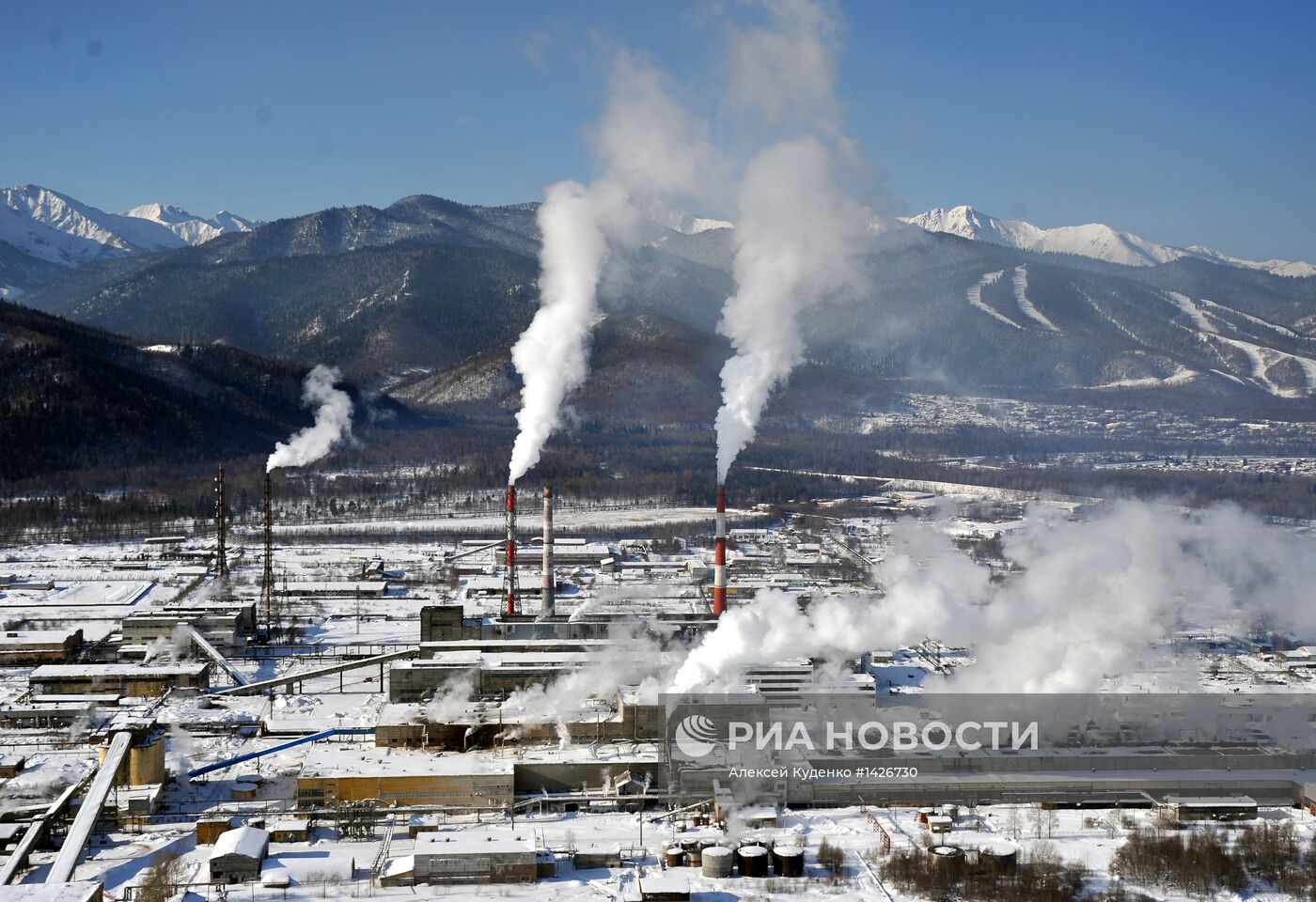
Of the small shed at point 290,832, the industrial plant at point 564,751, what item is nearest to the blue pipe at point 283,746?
the industrial plant at point 564,751

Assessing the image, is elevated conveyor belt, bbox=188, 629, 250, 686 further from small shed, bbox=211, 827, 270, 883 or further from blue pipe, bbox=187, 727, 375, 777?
small shed, bbox=211, 827, 270, 883

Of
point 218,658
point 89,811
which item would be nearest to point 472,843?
point 89,811

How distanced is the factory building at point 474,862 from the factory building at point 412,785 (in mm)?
2344

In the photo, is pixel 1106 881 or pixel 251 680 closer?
pixel 1106 881

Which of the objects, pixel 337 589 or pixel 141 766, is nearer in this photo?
pixel 141 766

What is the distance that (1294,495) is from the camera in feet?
194

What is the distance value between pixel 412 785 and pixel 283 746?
12.0ft

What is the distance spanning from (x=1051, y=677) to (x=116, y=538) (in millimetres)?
37577

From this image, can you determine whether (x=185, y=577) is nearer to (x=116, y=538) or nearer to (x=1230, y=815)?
(x=116, y=538)

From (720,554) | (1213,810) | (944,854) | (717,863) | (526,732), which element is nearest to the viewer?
(717,863)

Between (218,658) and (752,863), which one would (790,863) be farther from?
(218,658)

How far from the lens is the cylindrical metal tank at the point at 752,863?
1770 cm

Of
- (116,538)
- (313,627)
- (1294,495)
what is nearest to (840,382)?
(1294,495)

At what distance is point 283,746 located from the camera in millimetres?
22703
